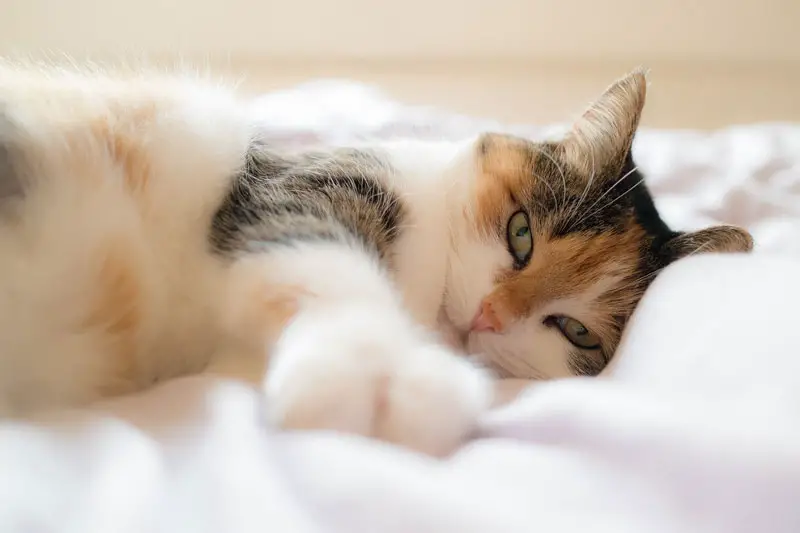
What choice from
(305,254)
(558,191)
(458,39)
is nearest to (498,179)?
(558,191)

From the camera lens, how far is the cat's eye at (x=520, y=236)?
92 centimetres

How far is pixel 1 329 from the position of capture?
67cm

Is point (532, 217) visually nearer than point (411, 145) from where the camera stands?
Yes

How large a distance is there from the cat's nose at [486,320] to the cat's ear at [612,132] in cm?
26

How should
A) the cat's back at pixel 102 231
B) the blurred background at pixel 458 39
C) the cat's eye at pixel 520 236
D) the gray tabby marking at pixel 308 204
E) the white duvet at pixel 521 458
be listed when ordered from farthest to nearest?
the blurred background at pixel 458 39 < the cat's eye at pixel 520 236 < the gray tabby marking at pixel 308 204 < the cat's back at pixel 102 231 < the white duvet at pixel 521 458

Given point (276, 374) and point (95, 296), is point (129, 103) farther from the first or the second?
point (276, 374)

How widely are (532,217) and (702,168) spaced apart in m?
0.80

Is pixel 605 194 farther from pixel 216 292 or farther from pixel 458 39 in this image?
pixel 458 39

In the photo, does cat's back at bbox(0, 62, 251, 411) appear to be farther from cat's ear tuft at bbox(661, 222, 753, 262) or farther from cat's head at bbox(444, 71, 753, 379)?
cat's ear tuft at bbox(661, 222, 753, 262)

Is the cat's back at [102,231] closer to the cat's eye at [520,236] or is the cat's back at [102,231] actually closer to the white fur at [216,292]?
the white fur at [216,292]

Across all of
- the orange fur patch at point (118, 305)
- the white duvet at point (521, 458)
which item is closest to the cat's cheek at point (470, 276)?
the white duvet at point (521, 458)

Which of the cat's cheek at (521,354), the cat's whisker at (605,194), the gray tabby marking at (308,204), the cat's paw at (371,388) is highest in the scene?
the cat's whisker at (605,194)

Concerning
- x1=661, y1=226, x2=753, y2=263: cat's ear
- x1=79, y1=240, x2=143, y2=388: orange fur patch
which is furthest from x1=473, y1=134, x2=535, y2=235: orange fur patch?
x1=79, y1=240, x2=143, y2=388: orange fur patch

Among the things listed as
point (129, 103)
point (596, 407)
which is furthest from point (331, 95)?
point (596, 407)
